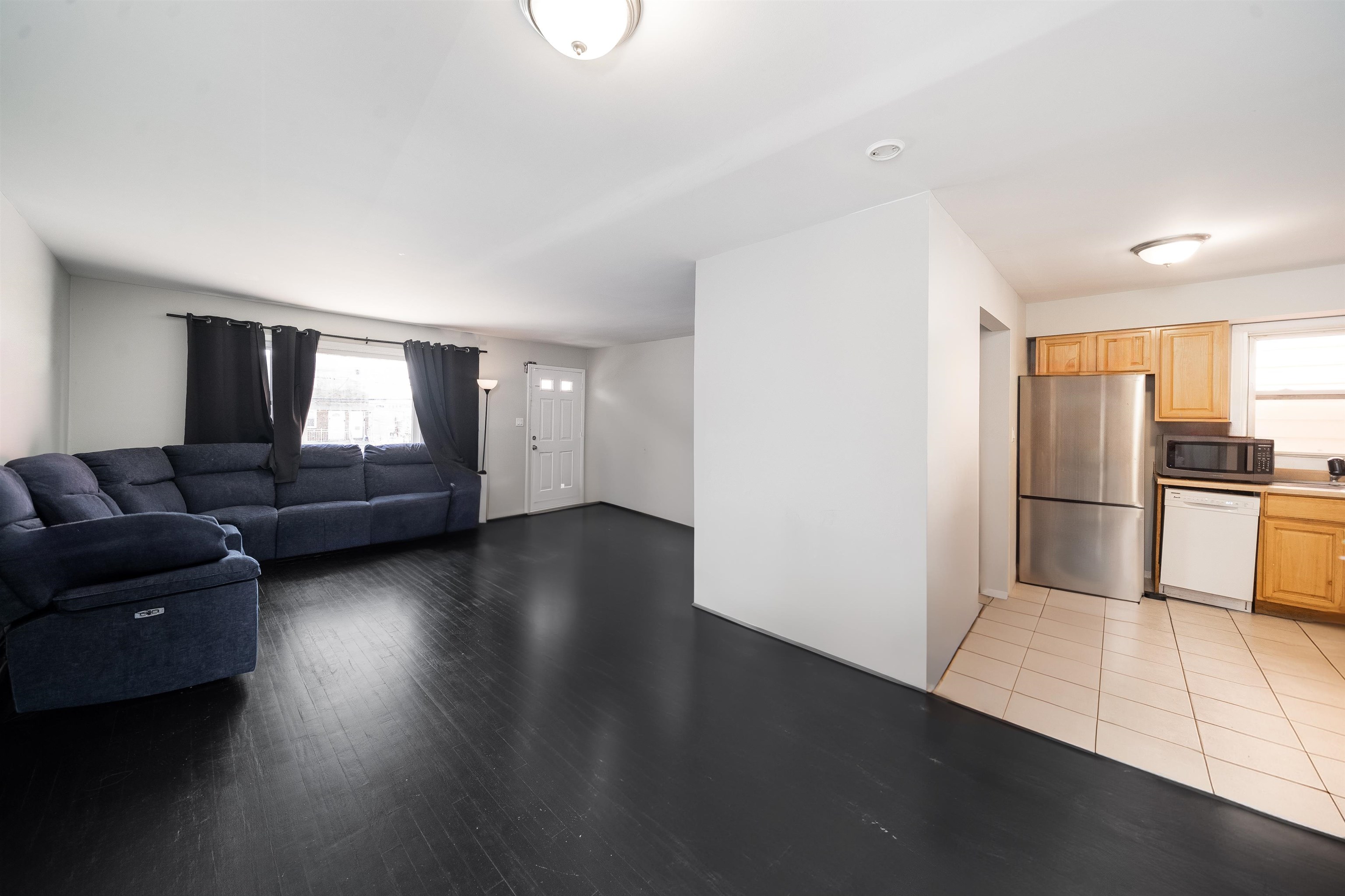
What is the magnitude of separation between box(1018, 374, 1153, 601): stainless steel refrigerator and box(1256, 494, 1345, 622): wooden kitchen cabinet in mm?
628

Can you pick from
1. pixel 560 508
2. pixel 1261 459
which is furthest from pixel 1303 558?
pixel 560 508

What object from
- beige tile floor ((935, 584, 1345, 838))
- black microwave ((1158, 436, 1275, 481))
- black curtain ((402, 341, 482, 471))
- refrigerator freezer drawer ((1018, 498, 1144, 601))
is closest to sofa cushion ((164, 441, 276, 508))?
black curtain ((402, 341, 482, 471))

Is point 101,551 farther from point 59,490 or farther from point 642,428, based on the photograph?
point 642,428

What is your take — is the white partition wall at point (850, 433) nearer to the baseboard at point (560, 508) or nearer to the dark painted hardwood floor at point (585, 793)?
the dark painted hardwood floor at point (585, 793)

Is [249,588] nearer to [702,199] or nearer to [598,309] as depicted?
[702,199]

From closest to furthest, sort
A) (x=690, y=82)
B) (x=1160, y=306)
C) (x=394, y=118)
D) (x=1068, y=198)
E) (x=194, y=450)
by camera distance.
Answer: (x=690, y=82), (x=394, y=118), (x=1068, y=198), (x=1160, y=306), (x=194, y=450)

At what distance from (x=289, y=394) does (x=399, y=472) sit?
1265mm

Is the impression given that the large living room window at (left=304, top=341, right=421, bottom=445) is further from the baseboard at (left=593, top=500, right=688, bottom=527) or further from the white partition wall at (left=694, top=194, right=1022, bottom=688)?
the white partition wall at (left=694, top=194, right=1022, bottom=688)

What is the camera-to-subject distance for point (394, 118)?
1.79 metres

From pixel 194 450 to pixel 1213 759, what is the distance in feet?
22.6

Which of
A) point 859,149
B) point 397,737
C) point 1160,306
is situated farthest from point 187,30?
point 1160,306

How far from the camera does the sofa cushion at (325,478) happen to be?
4.72 metres

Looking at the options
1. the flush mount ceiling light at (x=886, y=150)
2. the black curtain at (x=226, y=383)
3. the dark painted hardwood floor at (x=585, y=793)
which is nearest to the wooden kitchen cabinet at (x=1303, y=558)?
the dark painted hardwood floor at (x=585, y=793)

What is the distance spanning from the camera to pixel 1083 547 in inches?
149
